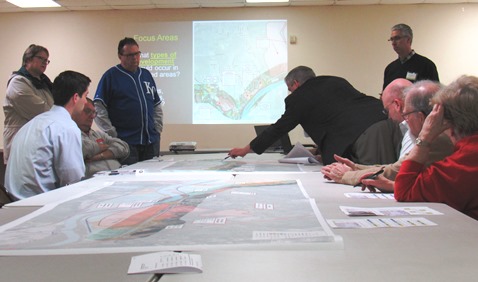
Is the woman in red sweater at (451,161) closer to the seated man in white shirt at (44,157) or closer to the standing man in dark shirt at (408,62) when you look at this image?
the seated man in white shirt at (44,157)

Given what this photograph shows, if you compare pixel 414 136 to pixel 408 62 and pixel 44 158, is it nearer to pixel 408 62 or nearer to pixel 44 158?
pixel 44 158

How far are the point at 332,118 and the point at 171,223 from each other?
186 centimetres

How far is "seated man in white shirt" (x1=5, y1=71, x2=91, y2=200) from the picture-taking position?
188 centimetres

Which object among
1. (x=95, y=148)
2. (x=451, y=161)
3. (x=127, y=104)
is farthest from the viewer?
(x=127, y=104)

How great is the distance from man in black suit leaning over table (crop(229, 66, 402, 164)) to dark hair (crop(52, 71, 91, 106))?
107cm

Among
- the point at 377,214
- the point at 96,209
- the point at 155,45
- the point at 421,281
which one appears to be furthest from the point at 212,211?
the point at 155,45

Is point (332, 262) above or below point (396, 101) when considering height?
below

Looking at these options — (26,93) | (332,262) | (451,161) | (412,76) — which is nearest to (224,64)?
(412,76)

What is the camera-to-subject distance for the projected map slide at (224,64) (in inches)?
217

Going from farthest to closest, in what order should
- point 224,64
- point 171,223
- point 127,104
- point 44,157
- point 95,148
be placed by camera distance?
point 224,64 → point 127,104 → point 95,148 → point 44,157 → point 171,223

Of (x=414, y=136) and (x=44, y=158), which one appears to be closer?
(x=414, y=136)

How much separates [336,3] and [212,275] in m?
5.23

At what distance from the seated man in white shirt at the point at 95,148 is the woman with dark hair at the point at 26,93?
0.85 m

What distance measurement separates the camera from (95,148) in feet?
8.80
